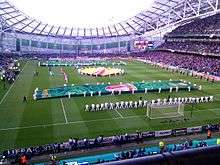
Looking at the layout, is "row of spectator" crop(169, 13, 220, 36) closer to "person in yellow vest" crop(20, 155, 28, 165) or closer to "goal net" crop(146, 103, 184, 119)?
"goal net" crop(146, 103, 184, 119)

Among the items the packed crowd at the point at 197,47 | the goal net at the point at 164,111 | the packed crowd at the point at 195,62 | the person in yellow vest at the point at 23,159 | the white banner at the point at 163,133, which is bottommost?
the person in yellow vest at the point at 23,159

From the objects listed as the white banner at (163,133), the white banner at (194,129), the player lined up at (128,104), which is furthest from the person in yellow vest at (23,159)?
the white banner at (194,129)

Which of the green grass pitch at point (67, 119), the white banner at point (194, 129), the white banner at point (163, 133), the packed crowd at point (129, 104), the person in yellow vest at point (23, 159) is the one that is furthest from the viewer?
the packed crowd at point (129, 104)

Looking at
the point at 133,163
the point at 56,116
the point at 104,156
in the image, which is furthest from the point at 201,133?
the point at 133,163

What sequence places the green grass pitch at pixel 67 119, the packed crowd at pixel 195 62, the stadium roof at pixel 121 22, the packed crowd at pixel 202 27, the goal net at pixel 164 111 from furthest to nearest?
the stadium roof at pixel 121 22 → the packed crowd at pixel 202 27 → the packed crowd at pixel 195 62 → the goal net at pixel 164 111 → the green grass pitch at pixel 67 119

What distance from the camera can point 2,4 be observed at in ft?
329

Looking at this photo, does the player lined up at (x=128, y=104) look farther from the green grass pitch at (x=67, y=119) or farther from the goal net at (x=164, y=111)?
the green grass pitch at (x=67, y=119)

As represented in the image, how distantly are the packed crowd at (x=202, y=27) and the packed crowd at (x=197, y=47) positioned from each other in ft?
10.2

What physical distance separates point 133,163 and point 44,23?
12067 centimetres

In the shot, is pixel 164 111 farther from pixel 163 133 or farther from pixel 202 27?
pixel 202 27

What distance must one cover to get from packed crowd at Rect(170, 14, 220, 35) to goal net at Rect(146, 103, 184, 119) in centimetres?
5141

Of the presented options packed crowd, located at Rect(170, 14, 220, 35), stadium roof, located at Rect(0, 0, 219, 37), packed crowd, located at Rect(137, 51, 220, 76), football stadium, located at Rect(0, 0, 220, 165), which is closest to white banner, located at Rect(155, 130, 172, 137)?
football stadium, located at Rect(0, 0, 220, 165)

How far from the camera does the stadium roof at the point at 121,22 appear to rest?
98062mm

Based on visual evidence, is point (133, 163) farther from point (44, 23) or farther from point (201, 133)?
point (44, 23)
